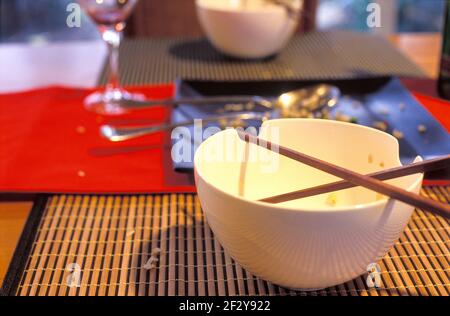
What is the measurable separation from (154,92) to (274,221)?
0.66 metres

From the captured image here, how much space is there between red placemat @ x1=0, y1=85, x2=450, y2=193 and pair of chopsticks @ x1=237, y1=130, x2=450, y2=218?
203 millimetres

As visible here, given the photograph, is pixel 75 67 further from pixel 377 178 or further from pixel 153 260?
pixel 377 178

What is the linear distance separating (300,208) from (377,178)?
9 cm

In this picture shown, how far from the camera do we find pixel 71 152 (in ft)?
2.65

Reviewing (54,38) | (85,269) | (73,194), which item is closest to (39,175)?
(73,194)

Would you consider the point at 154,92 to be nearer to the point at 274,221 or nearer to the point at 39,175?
the point at 39,175

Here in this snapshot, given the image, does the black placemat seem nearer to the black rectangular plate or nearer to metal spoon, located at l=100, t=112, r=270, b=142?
the black rectangular plate

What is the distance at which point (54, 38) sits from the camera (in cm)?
320

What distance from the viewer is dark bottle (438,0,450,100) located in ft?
3.19

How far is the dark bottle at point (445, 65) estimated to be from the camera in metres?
0.97

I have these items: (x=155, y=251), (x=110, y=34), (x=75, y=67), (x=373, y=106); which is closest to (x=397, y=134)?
(x=373, y=106)

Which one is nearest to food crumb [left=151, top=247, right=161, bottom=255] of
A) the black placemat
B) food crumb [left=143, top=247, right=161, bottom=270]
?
food crumb [left=143, top=247, right=161, bottom=270]

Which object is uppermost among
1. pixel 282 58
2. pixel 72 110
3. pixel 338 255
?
Result: pixel 338 255
